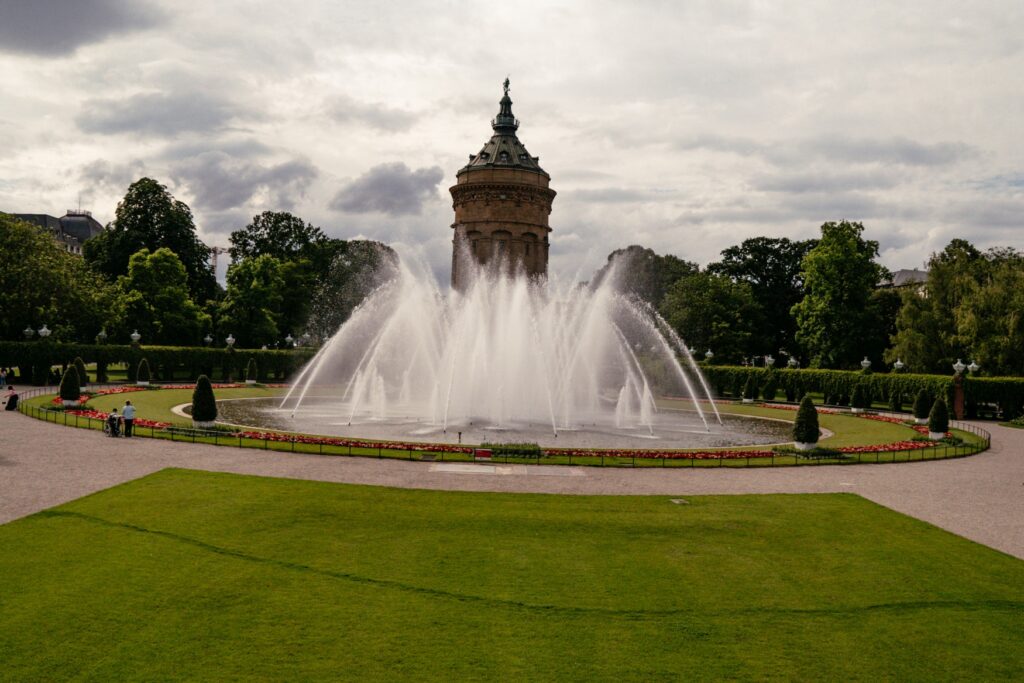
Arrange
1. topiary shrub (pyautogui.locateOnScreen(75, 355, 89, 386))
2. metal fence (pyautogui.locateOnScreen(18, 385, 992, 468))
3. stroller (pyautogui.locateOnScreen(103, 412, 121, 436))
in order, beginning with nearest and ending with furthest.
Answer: metal fence (pyautogui.locateOnScreen(18, 385, 992, 468)) < stroller (pyautogui.locateOnScreen(103, 412, 121, 436)) < topiary shrub (pyautogui.locateOnScreen(75, 355, 89, 386))

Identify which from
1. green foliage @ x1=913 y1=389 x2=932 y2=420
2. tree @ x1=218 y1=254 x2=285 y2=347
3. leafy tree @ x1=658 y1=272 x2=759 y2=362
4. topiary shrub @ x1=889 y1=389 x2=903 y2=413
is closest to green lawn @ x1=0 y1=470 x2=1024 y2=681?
green foliage @ x1=913 y1=389 x2=932 y2=420

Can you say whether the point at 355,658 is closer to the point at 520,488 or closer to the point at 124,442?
the point at 520,488

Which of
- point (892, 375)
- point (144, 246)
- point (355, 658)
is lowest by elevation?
point (355, 658)

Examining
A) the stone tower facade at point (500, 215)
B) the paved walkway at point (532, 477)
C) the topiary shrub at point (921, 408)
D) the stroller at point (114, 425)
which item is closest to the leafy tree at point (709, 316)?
the stone tower facade at point (500, 215)

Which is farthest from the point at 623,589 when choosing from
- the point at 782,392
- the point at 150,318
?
the point at 150,318

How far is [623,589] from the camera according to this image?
16031 mm

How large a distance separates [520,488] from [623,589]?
9.73 m

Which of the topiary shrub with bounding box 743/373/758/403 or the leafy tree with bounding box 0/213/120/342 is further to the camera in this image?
the topiary shrub with bounding box 743/373/758/403

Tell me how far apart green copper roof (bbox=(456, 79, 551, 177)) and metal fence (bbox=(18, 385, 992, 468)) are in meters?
56.6

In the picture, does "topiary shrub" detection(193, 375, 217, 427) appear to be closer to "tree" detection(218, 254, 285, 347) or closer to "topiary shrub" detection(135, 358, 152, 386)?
"topiary shrub" detection(135, 358, 152, 386)

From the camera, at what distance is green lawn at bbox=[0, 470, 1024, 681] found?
41.7 feet

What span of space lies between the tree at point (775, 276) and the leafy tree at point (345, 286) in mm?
45648

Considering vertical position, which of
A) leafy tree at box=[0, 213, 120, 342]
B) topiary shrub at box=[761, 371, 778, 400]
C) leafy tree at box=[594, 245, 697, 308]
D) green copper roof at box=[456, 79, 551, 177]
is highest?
green copper roof at box=[456, 79, 551, 177]

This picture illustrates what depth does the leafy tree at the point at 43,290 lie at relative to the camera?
66.1 m
